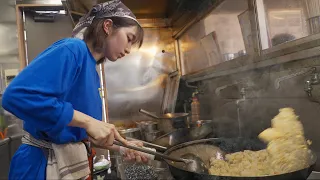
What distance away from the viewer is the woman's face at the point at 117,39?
1.13m

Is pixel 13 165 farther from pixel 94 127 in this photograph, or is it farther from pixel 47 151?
pixel 94 127

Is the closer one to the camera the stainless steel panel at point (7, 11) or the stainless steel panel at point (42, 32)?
the stainless steel panel at point (7, 11)

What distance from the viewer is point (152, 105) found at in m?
3.44

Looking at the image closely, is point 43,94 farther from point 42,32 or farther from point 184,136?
point 42,32

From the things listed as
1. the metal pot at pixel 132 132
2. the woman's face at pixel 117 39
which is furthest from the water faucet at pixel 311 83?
the metal pot at pixel 132 132

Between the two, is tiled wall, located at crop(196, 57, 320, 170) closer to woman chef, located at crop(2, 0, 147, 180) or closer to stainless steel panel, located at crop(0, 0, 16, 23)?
woman chef, located at crop(2, 0, 147, 180)

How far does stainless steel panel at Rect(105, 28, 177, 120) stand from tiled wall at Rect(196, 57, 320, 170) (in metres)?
1.20

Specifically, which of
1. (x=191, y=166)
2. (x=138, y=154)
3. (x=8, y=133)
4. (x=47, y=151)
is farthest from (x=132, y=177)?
(x=8, y=133)

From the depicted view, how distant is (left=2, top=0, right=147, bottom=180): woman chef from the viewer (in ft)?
2.63

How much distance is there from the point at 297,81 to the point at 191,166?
0.80 metres

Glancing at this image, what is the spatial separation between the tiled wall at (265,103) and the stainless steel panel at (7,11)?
9.22 ft

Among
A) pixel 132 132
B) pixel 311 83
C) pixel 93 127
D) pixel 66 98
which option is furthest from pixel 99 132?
pixel 132 132

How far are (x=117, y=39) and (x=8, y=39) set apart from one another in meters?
2.68

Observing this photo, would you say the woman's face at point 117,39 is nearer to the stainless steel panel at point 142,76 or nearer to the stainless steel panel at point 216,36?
the stainless steel panel at point 216,36
